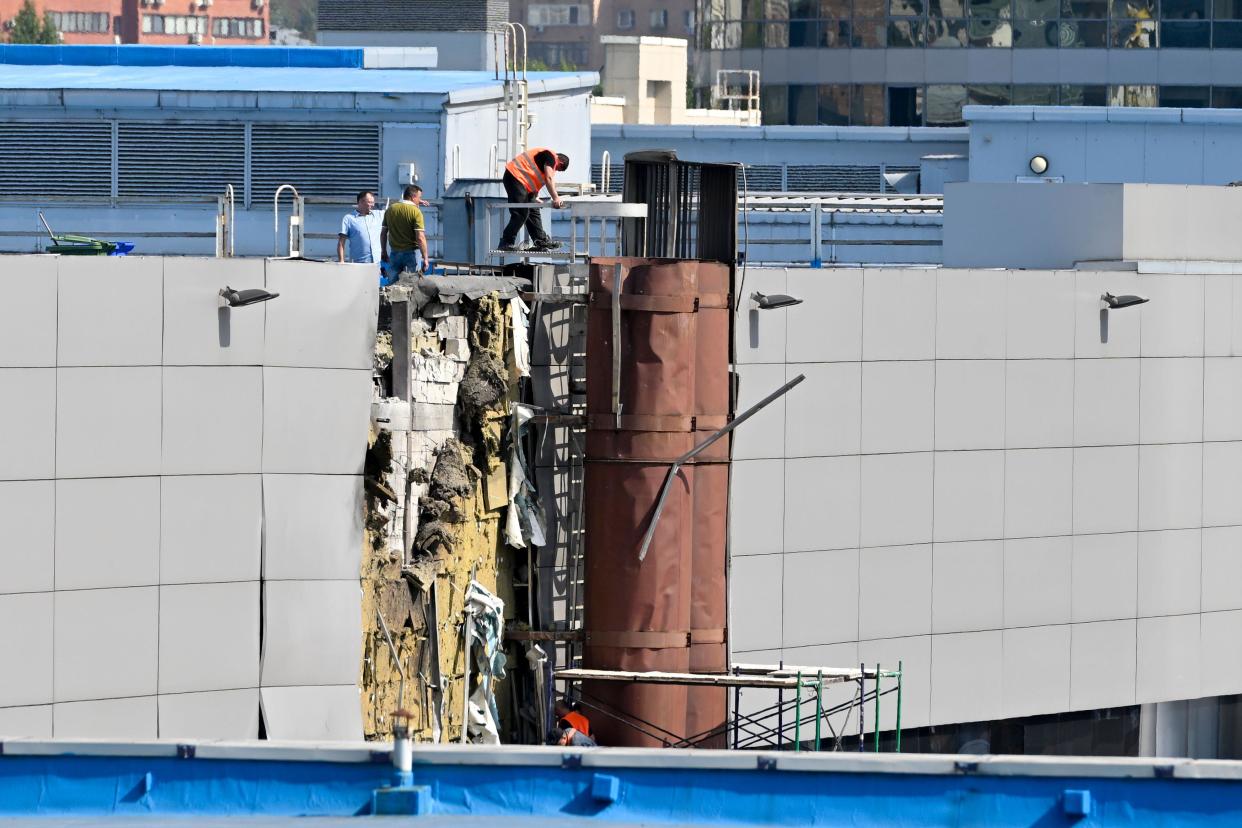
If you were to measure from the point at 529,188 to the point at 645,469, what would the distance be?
477 cm

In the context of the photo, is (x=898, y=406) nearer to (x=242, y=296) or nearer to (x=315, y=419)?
(x=315, y=419)

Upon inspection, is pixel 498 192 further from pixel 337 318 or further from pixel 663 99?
pixel 663 99

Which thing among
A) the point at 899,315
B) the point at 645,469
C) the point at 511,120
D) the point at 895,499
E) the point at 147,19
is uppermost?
the point at 147,19

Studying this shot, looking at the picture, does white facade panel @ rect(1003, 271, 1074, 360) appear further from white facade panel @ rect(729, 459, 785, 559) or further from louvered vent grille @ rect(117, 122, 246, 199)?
louvered vent grille @ rect(117, 122, 246, 199)

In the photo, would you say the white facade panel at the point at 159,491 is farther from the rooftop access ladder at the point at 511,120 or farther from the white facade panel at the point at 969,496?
the rooftop access ladder at the point at 511,120

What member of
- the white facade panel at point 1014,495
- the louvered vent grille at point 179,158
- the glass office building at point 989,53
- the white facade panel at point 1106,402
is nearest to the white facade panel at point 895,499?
the white facade panel at point 1014,495

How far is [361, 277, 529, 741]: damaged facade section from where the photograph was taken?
16406mm

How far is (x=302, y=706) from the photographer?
15695 mm

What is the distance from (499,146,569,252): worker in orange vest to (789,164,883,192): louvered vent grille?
76.7ft

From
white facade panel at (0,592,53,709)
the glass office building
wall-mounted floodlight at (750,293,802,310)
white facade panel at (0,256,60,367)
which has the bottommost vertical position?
white facade panel at (0,592,53,709)

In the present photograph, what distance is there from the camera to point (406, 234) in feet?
63.6

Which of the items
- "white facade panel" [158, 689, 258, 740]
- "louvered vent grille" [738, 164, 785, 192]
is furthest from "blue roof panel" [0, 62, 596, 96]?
"white facade panel" [158, 689, 258, 740]

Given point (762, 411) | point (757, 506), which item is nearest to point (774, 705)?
point (757, 506)

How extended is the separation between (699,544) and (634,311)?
2021 mm
